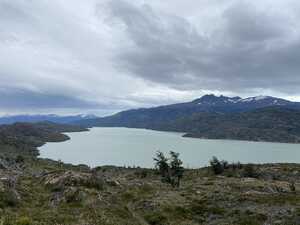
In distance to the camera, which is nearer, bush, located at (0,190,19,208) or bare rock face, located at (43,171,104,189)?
bush, located at (0,190,19,208)

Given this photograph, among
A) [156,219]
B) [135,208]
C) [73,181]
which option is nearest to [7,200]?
[135,208]

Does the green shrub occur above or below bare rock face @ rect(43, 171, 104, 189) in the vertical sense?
below

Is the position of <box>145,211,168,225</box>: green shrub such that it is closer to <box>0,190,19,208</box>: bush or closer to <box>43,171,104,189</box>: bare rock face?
<box>0,190,19,208</box>: bush

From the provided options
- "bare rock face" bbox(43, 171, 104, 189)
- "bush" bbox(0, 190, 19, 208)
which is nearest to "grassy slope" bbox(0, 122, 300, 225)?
"bush" bbox(0, 190, 19, 208)

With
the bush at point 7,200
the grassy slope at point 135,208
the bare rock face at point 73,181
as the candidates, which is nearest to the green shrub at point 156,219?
the grassy slope at point 135,208

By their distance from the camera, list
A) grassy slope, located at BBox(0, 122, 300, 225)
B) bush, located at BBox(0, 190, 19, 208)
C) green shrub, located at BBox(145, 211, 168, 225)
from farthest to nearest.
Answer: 1. green shrub, located at BBox(145, 211, 168, 225)
2. bush, located at BBox(0, 190, 19, 208)
3. grassy slope, located at BBox(0, 122, 300, 225)

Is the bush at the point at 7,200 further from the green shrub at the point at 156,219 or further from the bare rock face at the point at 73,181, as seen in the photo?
the green shrub at the point at 156,219

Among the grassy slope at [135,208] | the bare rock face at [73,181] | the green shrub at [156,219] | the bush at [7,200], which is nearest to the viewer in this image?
the grassy slope at [135,208]

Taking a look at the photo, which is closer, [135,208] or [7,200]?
[7,200]

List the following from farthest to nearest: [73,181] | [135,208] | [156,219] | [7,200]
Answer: [73,181]
[135,208]
[156,219]
[7,200]

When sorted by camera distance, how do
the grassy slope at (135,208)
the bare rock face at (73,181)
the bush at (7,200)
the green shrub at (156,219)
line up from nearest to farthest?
the grassy slope at (135,208) → the bush at (7,200) → the green shrub at (156,219) → the bare rock face at (73,181)

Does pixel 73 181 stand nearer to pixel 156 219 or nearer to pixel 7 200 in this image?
pixel 7 200

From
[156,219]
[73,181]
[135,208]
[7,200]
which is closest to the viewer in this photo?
[7,200]

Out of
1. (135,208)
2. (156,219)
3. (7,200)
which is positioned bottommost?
(135,208)
